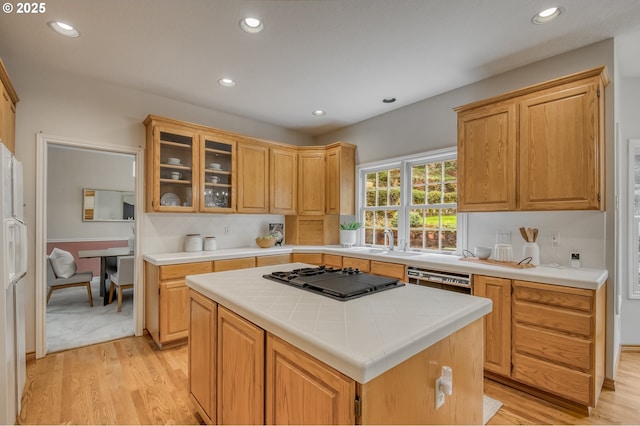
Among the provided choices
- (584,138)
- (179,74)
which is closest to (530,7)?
(584,138)

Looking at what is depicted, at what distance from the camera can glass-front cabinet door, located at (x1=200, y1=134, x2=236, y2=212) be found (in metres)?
3.60

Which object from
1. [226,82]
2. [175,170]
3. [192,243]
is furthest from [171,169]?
[226,82]

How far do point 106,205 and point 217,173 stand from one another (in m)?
3.93

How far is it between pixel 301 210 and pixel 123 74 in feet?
8.48

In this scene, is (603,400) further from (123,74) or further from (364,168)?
(123,74)

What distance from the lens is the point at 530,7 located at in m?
2.00

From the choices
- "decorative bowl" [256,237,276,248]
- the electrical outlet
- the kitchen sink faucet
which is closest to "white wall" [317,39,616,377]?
the kitchen sink faucet

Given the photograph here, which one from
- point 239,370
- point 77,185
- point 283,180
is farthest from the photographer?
point 77,185

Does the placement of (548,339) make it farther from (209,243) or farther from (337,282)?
(209,243)

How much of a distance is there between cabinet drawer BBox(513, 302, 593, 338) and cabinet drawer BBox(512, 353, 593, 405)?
27 cm

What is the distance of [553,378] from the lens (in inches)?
83.8

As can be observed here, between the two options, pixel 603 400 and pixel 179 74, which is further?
pixel 179 74

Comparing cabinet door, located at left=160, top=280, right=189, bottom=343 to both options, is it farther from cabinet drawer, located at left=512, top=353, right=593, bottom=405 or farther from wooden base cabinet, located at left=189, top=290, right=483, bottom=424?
cabinet drawer, located at left=512, top=353, right=593, bottom=405

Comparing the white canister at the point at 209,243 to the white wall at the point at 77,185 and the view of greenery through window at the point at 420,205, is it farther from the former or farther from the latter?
the white wall at the point at 77,185
